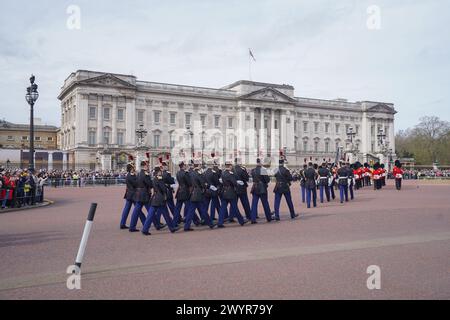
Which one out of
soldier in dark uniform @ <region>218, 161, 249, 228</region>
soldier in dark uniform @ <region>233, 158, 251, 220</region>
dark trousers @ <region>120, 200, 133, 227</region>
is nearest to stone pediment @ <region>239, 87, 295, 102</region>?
soldier in dark uniform @ <region>233, 158, 251, 220</region>

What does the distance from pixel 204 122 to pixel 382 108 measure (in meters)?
46.4

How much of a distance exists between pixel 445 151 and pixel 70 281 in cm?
9764

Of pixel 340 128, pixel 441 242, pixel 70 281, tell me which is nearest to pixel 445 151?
pixel 340 128

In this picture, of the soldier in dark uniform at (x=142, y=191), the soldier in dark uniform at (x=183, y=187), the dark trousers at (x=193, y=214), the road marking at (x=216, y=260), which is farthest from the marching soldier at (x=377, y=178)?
the soldier in dark uniform at (x=142, y=191)

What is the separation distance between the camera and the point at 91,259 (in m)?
8.16

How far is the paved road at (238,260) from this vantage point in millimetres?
6020

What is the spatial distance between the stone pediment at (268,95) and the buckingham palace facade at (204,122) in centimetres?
2

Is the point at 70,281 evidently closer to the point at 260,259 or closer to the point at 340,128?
the point at 260,259

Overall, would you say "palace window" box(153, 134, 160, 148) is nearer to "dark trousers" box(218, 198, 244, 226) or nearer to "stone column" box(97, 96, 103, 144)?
"stone column" box(97, 96, 103, 144)

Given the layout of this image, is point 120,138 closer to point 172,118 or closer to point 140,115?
point 140,115

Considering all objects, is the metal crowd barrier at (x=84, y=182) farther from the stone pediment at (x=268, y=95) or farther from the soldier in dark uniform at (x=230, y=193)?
the stone pediment at (x=268, y=95)

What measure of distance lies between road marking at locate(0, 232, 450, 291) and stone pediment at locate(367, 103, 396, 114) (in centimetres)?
9603

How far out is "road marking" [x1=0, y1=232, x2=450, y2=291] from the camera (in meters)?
6.64

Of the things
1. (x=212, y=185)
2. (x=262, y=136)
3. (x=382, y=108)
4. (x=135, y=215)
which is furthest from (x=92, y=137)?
(x=382, y=108)
